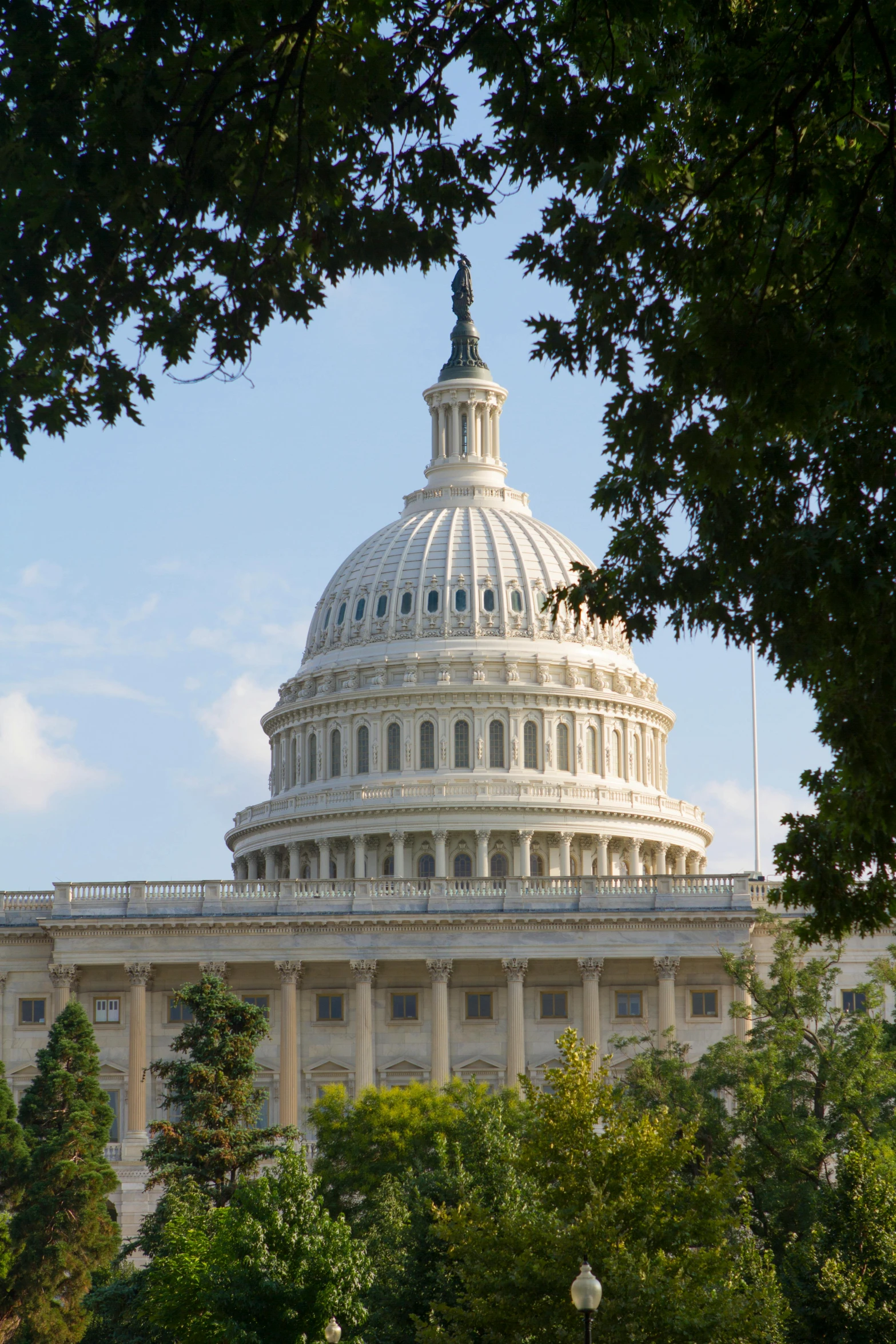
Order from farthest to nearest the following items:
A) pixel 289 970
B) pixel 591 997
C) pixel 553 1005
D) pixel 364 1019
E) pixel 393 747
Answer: pixel 393 747, pixel 553 1005, pixel 289 970, pixel 591 997, pixel 364 1019

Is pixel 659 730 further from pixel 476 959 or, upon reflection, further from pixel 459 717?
pixel 476 959

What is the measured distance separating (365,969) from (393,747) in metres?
35.2

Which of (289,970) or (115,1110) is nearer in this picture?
(115,1110)

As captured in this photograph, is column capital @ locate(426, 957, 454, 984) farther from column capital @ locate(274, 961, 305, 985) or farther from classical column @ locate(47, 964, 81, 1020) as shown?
classical column @ locate(47, 964, 81, 1020)

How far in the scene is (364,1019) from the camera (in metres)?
100

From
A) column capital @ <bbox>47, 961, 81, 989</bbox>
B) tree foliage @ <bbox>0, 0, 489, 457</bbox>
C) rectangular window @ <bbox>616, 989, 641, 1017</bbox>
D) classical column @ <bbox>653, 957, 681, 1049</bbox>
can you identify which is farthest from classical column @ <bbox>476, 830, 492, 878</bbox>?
tree foliage @ <bbox>0, 0, 489, 457</bbox>

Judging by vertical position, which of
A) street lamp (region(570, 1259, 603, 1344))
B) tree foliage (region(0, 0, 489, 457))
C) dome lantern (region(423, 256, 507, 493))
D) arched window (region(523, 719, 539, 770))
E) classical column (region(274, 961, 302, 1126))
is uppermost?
dome lantern (region(423, 256, 507, 493))

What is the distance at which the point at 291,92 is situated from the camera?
21.5m

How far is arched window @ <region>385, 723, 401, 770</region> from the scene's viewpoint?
13388 centimetres

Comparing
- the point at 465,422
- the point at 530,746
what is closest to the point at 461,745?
the point at 530,746

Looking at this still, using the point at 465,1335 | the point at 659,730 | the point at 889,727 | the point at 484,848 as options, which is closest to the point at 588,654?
the point at 659,730

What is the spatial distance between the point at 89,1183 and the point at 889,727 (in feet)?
157

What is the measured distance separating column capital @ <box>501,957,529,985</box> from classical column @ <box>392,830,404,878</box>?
2558 cm

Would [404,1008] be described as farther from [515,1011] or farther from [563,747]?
[563,747]
